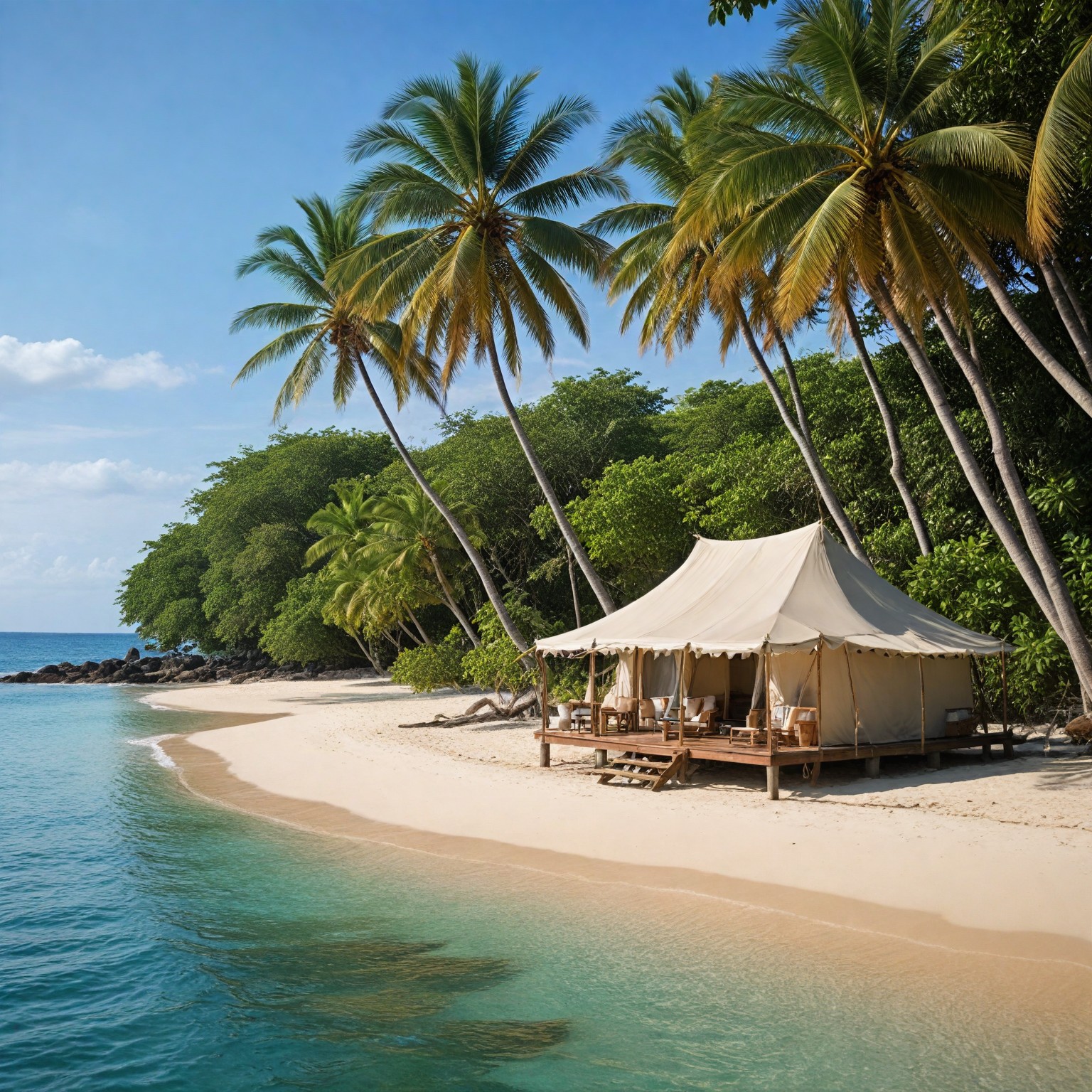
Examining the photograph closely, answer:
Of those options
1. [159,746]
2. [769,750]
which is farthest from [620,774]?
[159,746]

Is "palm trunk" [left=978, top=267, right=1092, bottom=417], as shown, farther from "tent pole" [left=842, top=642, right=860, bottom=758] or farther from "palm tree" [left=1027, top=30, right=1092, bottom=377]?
"tent pole" [left=842, top=642, right=860, bottom=758]

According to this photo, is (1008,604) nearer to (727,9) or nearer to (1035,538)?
(1035,538)

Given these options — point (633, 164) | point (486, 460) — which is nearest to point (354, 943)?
point (633, 164)

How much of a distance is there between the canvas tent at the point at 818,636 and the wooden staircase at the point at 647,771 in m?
1.28

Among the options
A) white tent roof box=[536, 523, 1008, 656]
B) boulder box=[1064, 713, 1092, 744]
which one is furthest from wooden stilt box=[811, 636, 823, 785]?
boulder box=[1064, 713, 1092, 744]

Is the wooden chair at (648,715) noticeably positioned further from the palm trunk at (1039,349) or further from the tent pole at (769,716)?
the palm trunk at (1039,349)

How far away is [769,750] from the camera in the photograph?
454 inches

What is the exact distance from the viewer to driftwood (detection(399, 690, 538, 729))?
20.7 meters

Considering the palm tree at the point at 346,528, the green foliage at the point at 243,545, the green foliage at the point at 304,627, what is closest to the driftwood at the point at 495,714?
the palm tree at the point at 346,528

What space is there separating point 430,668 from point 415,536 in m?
3.78

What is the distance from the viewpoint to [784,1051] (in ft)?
18.7

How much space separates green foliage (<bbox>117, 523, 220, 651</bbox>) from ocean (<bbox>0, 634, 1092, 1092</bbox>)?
37785 millimetres

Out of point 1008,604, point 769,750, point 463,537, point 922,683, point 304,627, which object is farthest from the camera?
point 304,627

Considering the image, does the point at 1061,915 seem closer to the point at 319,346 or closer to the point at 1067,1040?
the point at 1067,1040
